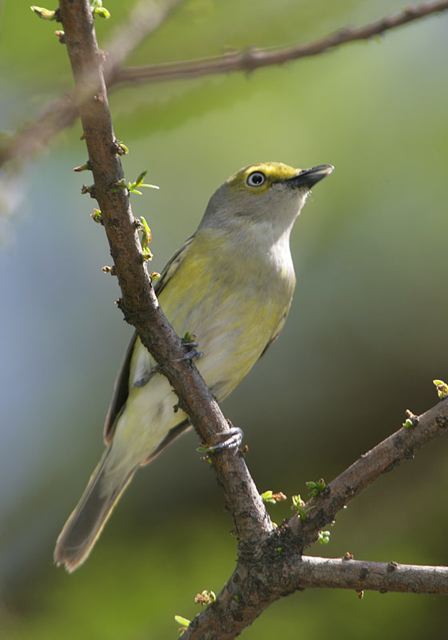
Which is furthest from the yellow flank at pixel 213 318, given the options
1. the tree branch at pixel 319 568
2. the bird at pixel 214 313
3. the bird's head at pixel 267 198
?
the tree branch at pixel 319 568

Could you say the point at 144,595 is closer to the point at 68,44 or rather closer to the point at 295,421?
the point at 295,421

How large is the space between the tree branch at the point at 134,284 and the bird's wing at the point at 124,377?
158cm

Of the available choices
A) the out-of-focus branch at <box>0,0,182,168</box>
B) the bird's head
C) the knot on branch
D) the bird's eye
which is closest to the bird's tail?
the bird's head

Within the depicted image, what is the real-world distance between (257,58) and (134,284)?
1195mm

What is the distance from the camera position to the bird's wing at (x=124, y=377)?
16.1 feet

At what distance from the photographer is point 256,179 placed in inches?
211

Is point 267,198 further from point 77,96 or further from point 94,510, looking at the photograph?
point 77,96

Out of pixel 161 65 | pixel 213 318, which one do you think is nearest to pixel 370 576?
pixel 161 65

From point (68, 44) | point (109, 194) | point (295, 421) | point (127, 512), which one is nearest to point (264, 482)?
point (295, 421)

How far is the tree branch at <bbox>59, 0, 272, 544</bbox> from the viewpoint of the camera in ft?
6.89

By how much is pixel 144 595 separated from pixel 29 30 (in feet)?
9.58

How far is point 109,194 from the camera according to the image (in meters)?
2.71

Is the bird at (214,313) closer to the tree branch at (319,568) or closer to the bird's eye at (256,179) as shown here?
the bird's eye at (256,179)

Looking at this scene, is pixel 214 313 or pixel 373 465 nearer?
pixel 373 465
